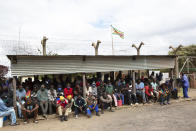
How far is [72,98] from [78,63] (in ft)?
5.77

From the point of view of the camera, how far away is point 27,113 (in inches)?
250

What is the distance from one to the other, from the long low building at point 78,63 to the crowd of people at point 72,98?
0.80 metres

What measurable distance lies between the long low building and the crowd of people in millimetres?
798

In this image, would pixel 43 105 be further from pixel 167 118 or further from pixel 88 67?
pixel 167 118

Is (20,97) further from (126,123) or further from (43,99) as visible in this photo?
(126,123)

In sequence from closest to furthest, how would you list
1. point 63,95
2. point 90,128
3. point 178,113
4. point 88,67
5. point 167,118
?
point 90,128 < point 167,118 < point 178,113 < point 63,95 < point 88,67

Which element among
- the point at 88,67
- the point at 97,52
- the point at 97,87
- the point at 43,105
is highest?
the point at 97,52

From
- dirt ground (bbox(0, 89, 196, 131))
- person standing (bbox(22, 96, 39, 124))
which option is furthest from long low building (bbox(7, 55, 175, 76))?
dirt ground (bbox(0, 89, 196, 131))

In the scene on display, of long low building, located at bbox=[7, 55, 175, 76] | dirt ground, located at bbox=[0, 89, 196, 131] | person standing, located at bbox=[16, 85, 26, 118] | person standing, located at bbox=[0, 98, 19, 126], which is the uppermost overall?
long low building, located at bbox=[7, 55, 175, 76]

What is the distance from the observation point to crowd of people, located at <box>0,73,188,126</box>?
21.3 feet

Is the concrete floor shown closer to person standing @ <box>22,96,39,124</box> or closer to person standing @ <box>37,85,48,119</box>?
person standing @ <box>22,96,39,124</box>

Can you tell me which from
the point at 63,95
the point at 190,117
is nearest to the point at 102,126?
the point at 63,95

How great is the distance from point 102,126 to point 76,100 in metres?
2.04

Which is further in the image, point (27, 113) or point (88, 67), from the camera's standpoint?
point (88, 67)
